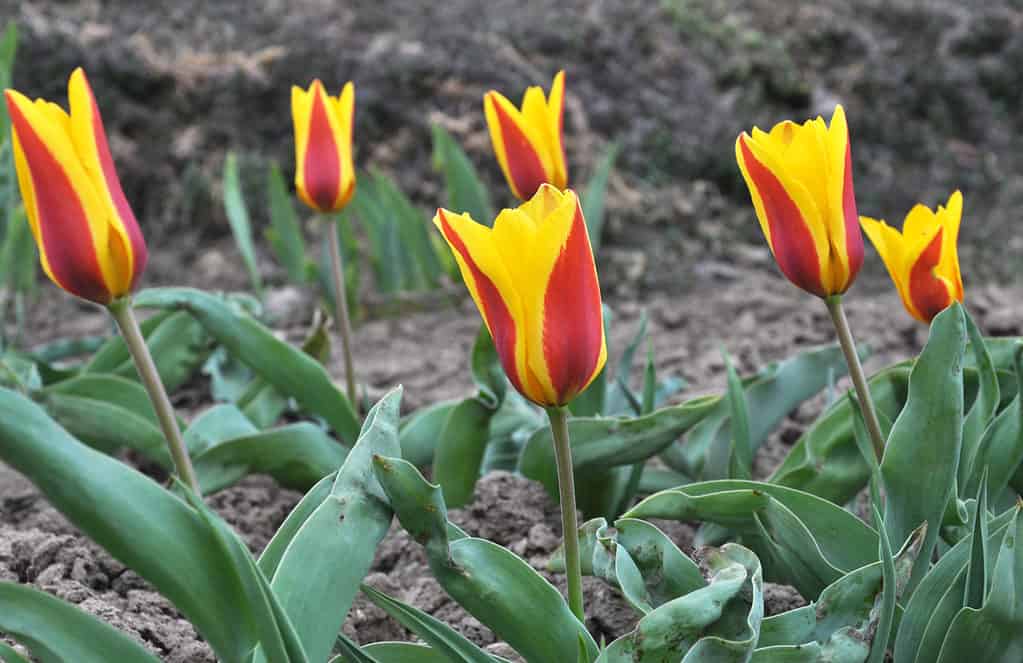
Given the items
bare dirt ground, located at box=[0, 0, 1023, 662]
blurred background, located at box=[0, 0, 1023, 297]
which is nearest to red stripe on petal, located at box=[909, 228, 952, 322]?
bare dirt ground, located at box=[0, 0, 1023, 662]

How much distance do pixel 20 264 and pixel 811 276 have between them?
85.6 inches

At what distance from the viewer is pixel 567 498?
1.06 meters

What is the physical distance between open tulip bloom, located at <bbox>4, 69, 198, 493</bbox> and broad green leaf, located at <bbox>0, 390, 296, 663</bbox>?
1.13 ft

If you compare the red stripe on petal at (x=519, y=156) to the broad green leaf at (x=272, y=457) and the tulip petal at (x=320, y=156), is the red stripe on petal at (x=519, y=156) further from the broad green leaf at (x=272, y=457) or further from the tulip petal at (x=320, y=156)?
the broad green leaf at (x=272, y=457)

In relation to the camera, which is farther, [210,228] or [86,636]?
[210,228]

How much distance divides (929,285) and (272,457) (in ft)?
3.21

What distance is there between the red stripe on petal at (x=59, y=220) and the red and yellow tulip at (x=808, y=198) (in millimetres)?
684

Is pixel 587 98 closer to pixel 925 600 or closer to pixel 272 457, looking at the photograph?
pixel 272 457

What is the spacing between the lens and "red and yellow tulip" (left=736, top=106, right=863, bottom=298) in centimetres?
119

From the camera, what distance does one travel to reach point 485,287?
38.5 inches

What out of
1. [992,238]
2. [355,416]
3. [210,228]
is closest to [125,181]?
[210,228]

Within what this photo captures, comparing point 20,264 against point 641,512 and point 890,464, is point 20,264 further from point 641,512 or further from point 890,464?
point 890,464

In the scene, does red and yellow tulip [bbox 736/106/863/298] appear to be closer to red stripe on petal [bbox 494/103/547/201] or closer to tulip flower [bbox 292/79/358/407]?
red stripe on petal [bbox 494/103/547/201]

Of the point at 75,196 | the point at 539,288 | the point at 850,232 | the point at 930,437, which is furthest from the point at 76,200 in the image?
the point at 930,437
